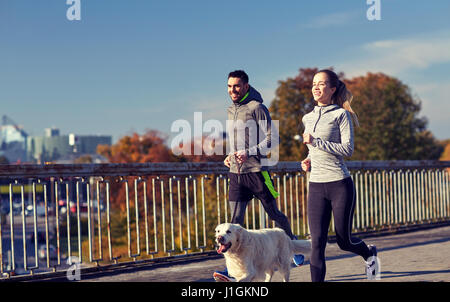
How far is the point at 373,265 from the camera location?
647 cm

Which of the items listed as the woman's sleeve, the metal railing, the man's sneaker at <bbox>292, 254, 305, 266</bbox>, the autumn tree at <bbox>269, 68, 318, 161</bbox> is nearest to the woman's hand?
the woman's sleeve

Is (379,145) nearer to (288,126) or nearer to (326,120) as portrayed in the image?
(288,126)

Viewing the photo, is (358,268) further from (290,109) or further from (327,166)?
(290,109)

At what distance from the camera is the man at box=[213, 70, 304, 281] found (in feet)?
22.7

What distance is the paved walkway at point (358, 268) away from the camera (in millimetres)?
7070

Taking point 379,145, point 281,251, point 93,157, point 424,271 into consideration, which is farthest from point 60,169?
point 93,157

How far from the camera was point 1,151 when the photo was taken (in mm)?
157250

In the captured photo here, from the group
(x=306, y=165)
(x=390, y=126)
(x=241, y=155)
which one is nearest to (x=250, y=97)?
(x=241, y=155)

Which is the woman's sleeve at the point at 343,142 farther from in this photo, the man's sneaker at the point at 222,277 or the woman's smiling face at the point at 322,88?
the man's sneaker at the point at 222,277

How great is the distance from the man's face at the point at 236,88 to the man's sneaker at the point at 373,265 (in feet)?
6.87

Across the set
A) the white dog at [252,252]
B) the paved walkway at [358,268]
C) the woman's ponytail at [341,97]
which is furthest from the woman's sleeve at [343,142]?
the paved walkway at [358,268]

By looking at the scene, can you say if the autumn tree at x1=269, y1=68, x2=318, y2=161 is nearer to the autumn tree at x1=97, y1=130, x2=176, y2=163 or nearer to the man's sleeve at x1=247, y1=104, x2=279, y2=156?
the autumn tree at x1=97, y1=130, x2=176, y2=163

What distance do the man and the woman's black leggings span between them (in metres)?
1.22

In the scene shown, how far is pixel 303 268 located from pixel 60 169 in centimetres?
328
